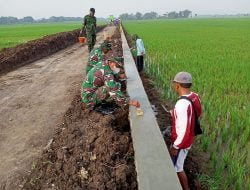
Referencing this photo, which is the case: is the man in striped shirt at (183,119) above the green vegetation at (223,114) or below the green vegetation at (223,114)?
above

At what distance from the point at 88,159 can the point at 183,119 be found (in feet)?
3.60

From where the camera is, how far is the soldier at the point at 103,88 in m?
4.02

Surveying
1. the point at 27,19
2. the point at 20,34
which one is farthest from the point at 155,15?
the point at 20,34

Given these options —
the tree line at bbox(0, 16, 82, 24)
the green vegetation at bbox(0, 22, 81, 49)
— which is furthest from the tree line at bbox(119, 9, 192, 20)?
the green vegetation at bbox(0, 22, 81, 49)

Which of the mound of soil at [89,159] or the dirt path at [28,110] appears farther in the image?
the dirt path at [28,110]

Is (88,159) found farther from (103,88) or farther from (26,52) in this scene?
(26,52)

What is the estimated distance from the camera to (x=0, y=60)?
9406 millimetres

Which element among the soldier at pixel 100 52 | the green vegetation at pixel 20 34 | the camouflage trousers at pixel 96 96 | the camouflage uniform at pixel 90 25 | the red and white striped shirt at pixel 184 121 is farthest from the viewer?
the green vegetation at pixel 20 34

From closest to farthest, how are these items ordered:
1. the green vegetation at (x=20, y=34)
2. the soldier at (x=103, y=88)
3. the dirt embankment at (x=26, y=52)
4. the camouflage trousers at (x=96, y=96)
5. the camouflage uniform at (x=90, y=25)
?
the soldier at (x=103, y=88), the camouflage trousers at (x=96, y=96), the dirt embankment at (x=26, y=52), the camouflage uniform at (x=90, y=25), the green vegetation at (x=20, y=34)

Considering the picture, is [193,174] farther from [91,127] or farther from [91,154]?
[91,127]

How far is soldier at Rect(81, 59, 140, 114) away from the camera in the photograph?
158 inches

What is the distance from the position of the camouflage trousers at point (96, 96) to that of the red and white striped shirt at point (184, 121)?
172 cm

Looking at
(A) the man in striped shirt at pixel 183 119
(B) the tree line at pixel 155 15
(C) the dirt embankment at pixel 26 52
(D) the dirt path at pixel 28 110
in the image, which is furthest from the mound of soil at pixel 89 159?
(B) the tree line at pixel 155 15

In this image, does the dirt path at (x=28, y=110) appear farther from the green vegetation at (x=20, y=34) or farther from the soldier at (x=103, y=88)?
the green vegetation at (x=20, y=34)
